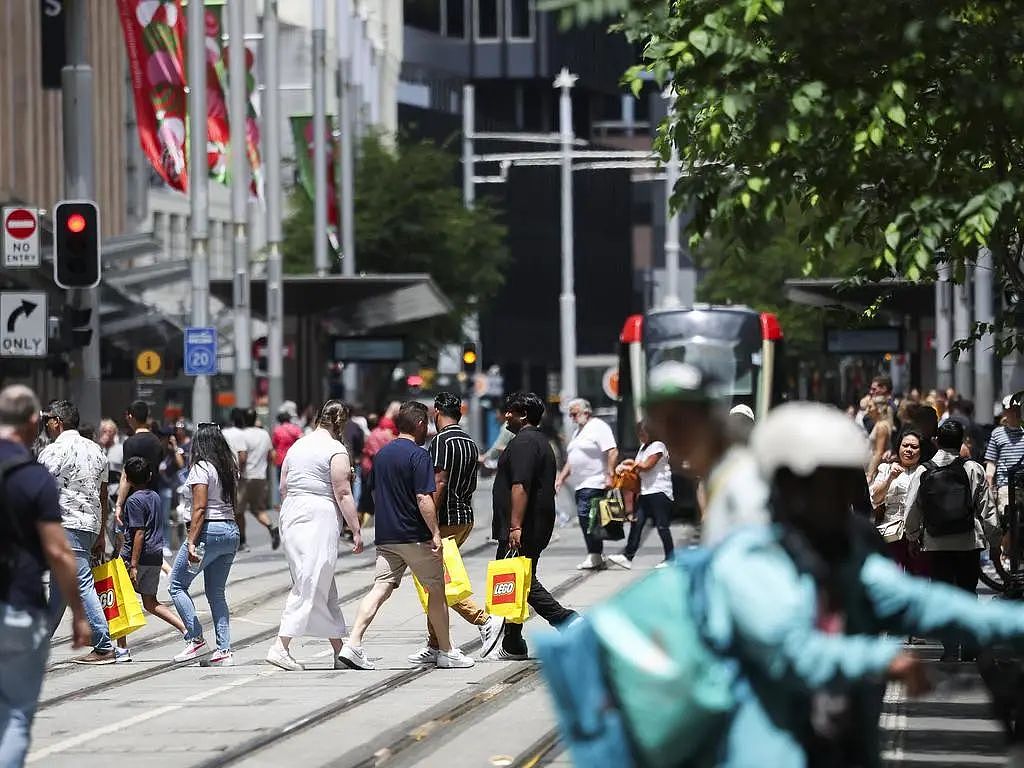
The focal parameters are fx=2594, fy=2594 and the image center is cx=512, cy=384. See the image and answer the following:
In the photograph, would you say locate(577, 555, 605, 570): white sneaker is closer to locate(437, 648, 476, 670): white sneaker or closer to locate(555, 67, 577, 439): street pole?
locate(437, 648, 476, 670): white sneaker

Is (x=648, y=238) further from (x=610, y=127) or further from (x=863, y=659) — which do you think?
(x=863, y=659)

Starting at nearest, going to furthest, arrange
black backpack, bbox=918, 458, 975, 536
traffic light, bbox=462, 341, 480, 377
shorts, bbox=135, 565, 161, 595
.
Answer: black backpack, bbox=918, 458, 975, 536 → shorts, bbox=135, 565, 161, 595 → traffic light, bbox=462, 341, 480, 377


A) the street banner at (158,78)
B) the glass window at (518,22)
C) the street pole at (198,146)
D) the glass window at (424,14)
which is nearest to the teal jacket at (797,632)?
the street banner at (158,78)

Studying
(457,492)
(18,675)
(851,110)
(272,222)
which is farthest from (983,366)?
(18,675)

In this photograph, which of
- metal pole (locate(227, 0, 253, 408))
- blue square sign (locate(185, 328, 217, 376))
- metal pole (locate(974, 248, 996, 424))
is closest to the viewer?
blue square sign (locate(185, 328, 217, 376))

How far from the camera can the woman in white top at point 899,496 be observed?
1709 centimetres

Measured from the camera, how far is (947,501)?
1552 cm

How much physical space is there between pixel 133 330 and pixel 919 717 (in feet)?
113

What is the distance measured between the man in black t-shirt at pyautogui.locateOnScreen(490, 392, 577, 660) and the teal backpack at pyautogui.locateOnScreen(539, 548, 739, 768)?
1063cm

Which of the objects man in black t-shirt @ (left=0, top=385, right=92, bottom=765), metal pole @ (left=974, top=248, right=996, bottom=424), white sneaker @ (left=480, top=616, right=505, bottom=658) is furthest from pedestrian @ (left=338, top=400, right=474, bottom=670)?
metal pole @ (left=974, top=248, right=996, bottom=424)

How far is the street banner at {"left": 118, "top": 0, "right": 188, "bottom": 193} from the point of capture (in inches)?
1267

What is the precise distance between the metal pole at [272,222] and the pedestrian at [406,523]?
2626cm

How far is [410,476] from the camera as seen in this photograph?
15656 millimetres

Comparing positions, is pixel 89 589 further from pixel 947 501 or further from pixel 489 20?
pixel 489 20
